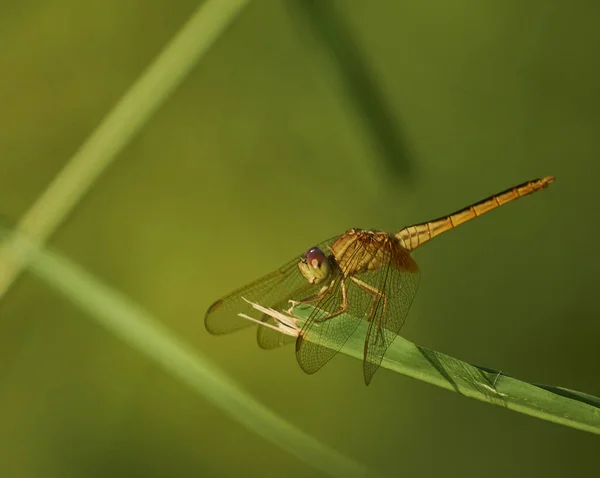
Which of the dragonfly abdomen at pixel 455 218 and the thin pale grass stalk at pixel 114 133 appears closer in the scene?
the thin pale grass stalk at pixel 114 133

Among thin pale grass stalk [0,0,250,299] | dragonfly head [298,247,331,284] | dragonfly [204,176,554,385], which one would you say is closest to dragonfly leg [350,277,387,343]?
dragonfly [204,176,554,385]

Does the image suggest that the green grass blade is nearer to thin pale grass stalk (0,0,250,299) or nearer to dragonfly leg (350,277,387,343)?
dragonfly leg (350,277,387,343)

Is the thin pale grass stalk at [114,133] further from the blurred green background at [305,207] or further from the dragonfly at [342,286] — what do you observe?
the dragonfly at [342,286]

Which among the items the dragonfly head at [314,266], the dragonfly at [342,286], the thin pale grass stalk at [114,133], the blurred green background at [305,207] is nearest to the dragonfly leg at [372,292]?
the dragonfly at [342,286]

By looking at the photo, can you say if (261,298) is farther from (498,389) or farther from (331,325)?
(498,389)

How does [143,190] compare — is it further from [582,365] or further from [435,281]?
[582,365]

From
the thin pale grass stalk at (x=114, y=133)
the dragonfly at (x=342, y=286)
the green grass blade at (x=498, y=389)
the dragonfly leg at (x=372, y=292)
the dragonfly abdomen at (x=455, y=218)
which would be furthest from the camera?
the dragonfly abdomen at (x=455, y=218)

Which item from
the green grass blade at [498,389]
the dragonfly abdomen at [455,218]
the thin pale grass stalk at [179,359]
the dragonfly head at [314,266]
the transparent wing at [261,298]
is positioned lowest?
the thin pale grass stalk at [179,359]
